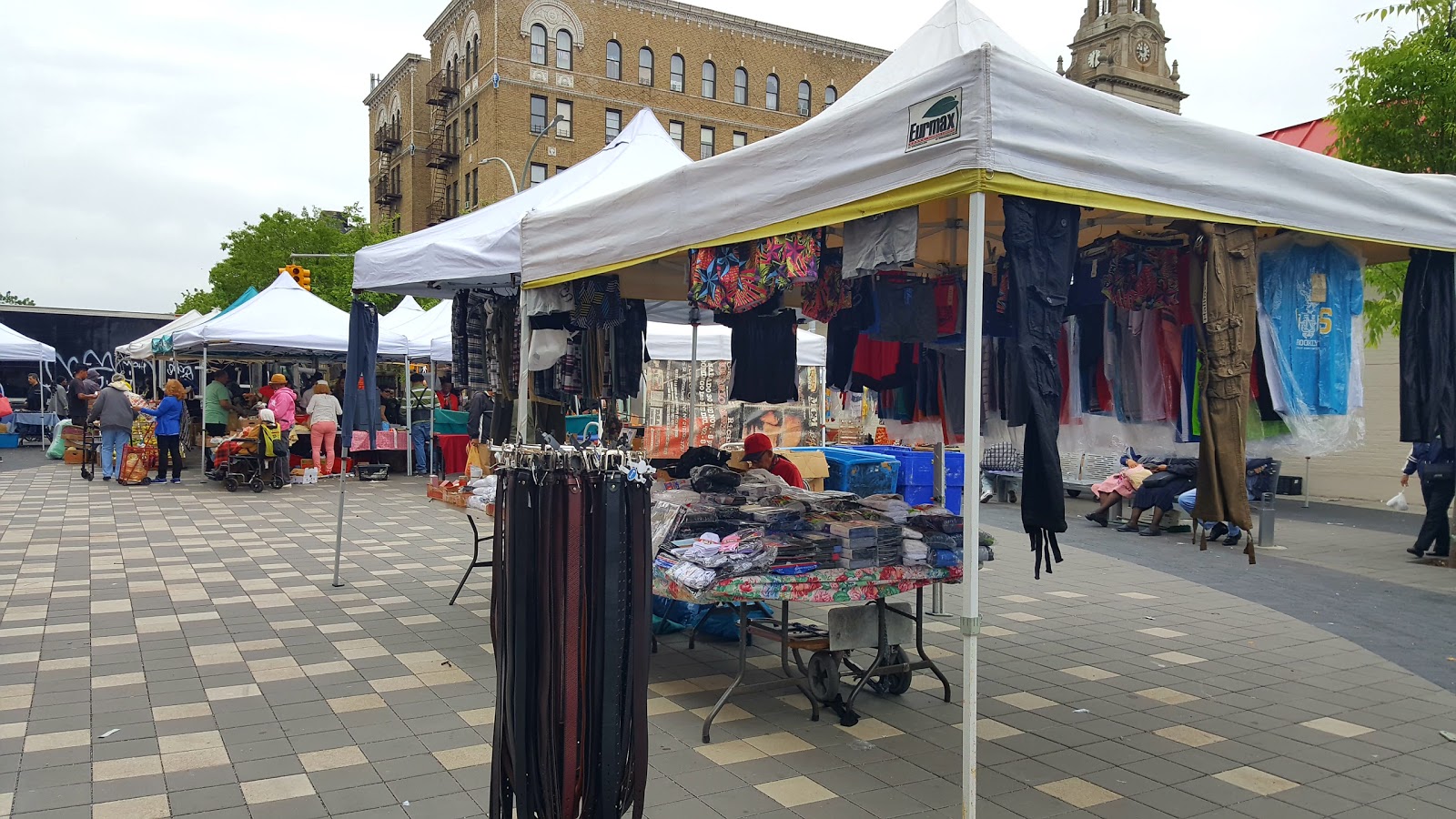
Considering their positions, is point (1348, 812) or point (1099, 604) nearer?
point (1348, 812)

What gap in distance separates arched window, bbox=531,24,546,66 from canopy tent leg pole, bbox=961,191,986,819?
4028 centimetres

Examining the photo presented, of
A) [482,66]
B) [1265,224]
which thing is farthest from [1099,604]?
[482,66]

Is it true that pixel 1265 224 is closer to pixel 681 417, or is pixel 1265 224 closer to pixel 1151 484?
pixel 1151 484

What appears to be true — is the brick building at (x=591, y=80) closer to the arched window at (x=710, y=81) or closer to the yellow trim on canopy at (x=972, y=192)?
the arched window at (x=710, y=81)

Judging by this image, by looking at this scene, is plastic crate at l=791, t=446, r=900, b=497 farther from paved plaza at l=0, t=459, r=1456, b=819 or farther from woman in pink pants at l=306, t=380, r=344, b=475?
woman in pink pants at l=306, t=380, r=344, b=475

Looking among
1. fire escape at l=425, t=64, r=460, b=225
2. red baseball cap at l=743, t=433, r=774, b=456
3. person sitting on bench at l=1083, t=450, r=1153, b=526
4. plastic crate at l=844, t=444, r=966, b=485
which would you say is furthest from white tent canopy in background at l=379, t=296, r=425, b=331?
fire escape at l=425, t=64, r=460, b=225

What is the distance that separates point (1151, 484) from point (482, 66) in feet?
119

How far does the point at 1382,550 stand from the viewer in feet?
35.4

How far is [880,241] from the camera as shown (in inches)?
158

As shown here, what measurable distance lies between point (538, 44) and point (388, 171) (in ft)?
56.3

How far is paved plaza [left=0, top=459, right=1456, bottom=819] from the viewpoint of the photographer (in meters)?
3.92

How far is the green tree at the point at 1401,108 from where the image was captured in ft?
31.6

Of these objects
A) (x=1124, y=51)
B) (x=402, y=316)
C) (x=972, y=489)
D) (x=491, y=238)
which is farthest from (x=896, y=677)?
(x=1124, y=51)

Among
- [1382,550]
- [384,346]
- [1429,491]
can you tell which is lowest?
[1382,550]
